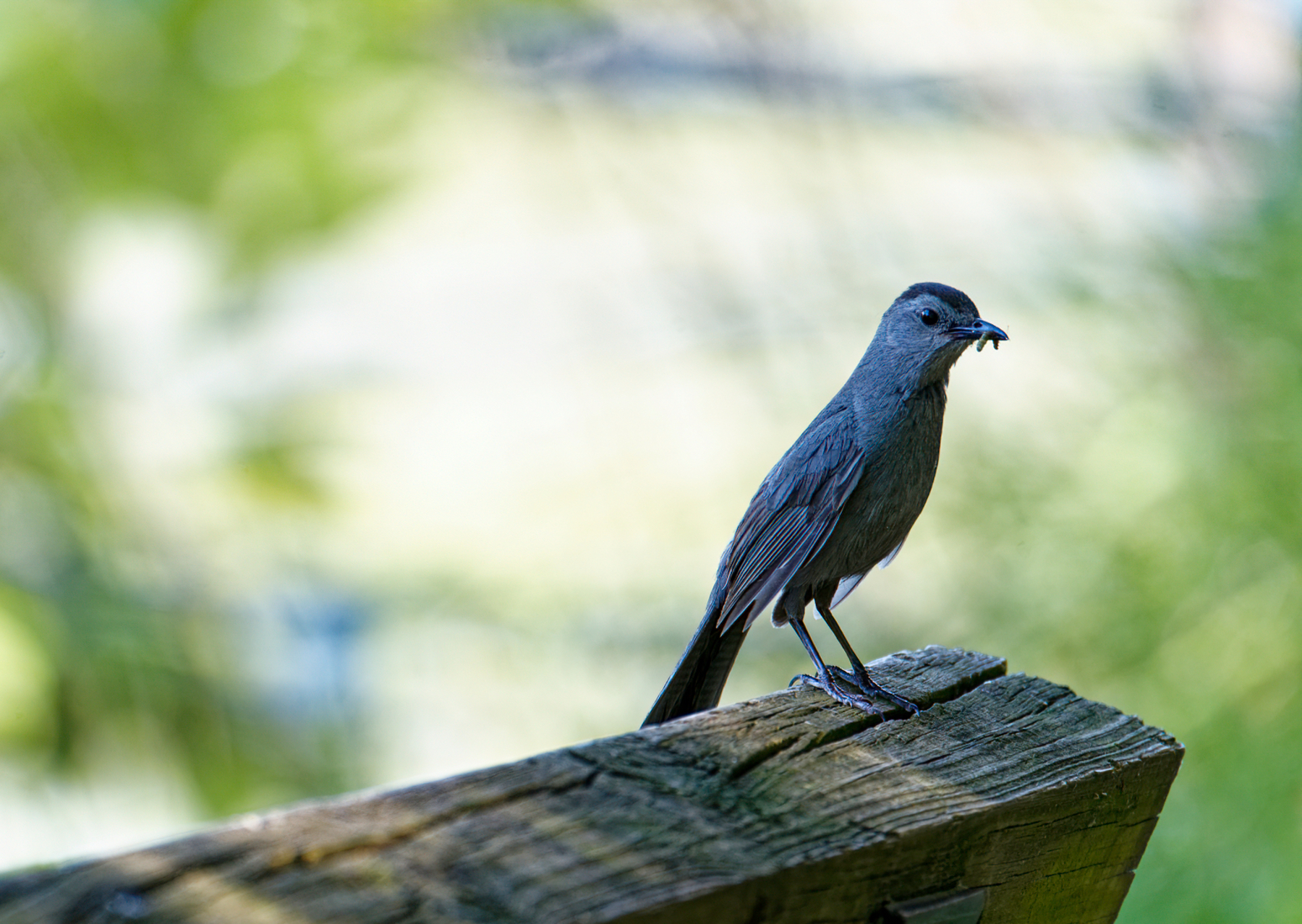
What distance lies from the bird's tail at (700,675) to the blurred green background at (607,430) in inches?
86.0

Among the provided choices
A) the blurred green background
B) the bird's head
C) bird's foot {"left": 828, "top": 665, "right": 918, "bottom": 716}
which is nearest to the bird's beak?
the bird's head

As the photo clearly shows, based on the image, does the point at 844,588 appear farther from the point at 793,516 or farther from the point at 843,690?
the point at 843,690

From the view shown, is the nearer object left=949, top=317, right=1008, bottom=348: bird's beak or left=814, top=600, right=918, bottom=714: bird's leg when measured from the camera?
left=814, top=600, right=918, bottom=714: bird's leg

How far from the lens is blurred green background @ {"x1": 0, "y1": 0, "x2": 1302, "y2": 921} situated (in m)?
3.49

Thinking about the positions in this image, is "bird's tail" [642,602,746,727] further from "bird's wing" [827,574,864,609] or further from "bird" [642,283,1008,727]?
"bird's wing" [827,574,864,609]

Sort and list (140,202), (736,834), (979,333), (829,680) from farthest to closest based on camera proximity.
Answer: (140,202)
(979,333)
(829,680)
(736,834)

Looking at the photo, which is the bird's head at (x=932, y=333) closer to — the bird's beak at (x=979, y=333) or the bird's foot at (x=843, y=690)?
the bird's beak at (x=979, y=333)

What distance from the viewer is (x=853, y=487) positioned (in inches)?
70.0

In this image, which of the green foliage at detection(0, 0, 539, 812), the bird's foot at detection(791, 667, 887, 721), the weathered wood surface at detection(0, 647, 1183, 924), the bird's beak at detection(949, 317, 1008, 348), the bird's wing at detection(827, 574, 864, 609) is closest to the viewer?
the weathered wood surface at detection(0, 647, 1183, 924)

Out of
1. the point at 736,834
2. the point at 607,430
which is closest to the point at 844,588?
the point at 736,834

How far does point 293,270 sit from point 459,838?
116 inches

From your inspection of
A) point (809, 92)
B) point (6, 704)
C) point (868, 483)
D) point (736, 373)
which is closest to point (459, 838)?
point (868, 483)

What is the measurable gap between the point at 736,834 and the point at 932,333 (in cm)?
104

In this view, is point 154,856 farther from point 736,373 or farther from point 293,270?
point 736,373
